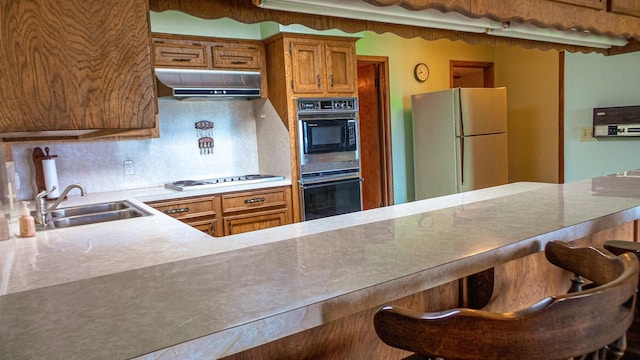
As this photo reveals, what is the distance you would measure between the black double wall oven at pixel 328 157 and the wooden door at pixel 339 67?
13 centimetres

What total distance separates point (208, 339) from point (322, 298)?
0.21 meters

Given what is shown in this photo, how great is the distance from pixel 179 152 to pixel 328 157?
1.37 metres

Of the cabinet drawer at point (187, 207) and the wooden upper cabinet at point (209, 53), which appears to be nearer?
the cabinet drawer at point (187, 207)

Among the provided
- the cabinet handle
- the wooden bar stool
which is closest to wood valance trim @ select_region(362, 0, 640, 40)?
the wooden bar stool

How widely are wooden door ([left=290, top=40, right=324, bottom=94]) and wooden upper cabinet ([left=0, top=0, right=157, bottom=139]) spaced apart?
3077mm

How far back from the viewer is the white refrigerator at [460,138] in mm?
4352

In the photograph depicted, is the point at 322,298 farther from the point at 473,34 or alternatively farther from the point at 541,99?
the point at 541,99

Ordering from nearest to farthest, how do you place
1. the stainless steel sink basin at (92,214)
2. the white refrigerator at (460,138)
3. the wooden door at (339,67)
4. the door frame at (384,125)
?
the stainless steel sink basin at (92,214), the wooden door at (339,67), the white refrigerator at (460,138), the door frame at (384,125)

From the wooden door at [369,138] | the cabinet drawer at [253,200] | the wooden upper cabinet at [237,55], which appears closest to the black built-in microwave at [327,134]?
the cabinet drawer at [253,200]

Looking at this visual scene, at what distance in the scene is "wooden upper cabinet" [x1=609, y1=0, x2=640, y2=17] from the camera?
1603mm

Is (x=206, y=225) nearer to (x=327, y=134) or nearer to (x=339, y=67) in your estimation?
(x=327, y=134)

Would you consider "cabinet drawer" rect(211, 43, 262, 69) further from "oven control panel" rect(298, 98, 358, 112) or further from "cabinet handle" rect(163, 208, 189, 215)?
"cabinet handle" rect(163, 208, 189, 215)

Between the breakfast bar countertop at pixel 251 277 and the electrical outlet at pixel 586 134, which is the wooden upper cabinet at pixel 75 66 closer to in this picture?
the breakfast bar countertop at pixel 251 277

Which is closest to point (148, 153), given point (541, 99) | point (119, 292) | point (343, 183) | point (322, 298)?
point (343, 183)
